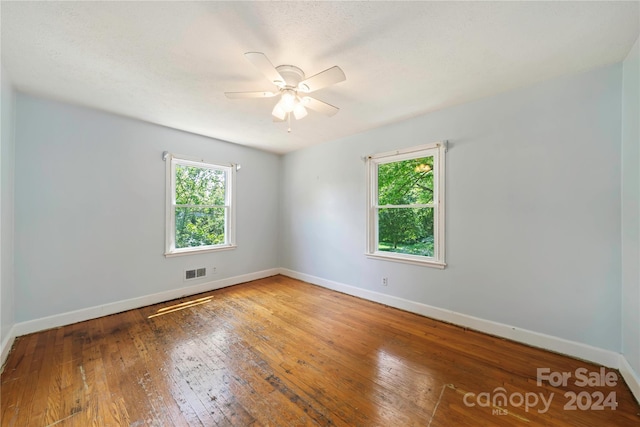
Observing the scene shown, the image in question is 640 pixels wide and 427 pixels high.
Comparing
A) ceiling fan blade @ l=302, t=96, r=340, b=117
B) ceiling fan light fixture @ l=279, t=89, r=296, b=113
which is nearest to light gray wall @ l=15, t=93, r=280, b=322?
ceiling fan light fixture @ l=279, t=89, r=296, b=113

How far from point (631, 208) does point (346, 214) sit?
9.31 feet

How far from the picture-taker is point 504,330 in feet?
8.14

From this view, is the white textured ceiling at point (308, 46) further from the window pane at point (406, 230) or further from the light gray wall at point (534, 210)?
the window pane at point (406, 230)

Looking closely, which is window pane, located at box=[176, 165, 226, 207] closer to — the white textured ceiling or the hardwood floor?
the white textured ceiling

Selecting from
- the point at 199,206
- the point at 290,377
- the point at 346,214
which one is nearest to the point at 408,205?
the point at 346,214

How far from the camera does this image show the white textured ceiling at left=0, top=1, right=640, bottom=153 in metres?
1.49

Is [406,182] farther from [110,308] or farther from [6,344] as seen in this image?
[6,344]

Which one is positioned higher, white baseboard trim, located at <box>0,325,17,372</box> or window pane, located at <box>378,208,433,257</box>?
window pane, located at <box>378,208,433,257</box>

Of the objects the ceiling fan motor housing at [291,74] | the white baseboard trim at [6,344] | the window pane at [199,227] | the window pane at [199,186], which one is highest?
the ceiling fan motor housing at [291,74]

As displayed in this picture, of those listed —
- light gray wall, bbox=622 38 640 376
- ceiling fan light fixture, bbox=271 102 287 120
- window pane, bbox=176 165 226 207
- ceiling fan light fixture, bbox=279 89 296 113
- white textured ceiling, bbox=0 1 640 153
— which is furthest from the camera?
window pane, bbox=176 165 226 207

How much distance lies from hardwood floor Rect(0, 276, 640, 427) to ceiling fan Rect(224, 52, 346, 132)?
2.27 metres

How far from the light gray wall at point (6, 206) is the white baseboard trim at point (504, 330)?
12.2ft

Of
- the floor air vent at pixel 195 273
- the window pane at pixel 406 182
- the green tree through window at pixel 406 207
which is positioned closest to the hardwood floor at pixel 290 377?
the floor air vent at pixel 195 273

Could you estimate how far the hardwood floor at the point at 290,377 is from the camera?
5.05 feet
